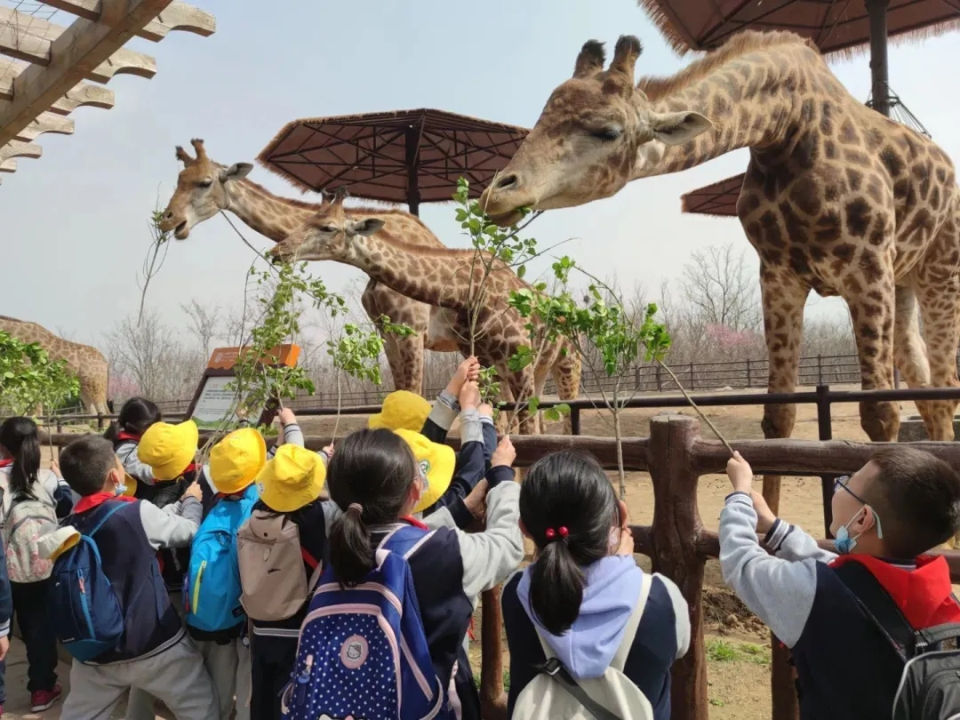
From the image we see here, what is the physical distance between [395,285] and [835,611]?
4.93 meters

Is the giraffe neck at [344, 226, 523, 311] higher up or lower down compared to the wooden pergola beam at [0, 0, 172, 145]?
lower down

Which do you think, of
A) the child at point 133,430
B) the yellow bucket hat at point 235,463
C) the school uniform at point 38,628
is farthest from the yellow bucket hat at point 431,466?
the school uniform at point 38,628

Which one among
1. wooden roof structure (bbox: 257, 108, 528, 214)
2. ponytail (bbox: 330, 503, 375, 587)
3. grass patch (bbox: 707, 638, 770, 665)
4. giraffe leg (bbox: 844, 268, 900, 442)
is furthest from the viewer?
wooden roof structure (bbox: 257, 108, 528, 214)

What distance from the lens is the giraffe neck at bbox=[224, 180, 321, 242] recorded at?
7.62 m

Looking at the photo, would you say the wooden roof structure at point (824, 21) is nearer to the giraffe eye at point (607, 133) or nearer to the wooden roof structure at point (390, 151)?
the wooden roof structure at point (390, 151)

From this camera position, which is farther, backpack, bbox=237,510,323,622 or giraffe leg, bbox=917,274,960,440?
giraffe leg, bbox=917,274,960,440

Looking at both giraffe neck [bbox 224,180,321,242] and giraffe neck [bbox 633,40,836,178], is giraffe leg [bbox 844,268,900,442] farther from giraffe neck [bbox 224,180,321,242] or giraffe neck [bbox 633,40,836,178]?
giraffe neck [bbox 224,180,321,242]

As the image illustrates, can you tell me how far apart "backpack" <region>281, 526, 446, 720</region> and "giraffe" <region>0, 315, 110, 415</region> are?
46.6 feet

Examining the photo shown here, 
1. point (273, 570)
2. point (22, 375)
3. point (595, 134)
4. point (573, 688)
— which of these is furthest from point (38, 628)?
point (595, 134)

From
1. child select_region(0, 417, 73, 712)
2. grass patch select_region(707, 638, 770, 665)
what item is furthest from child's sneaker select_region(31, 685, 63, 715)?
grass patch select_region(707, 638, 770, 665)

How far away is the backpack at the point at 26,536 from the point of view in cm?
359

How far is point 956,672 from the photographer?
1438mm

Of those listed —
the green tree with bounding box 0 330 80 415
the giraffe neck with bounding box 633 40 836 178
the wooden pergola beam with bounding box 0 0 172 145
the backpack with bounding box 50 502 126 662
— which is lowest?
the backpack with bounding box 50 502 126 662

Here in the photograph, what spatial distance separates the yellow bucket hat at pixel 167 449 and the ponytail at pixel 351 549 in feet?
4.99
